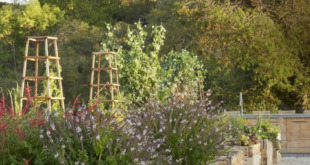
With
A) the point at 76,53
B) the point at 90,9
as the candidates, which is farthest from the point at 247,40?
the point at 90,9

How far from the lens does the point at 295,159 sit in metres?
14.4

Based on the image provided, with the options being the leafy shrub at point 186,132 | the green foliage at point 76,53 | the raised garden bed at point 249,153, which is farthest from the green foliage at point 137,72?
the green foliage at point 76,53

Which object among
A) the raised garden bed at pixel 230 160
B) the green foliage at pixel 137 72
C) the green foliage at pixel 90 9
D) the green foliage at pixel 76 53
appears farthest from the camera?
the green foliage at pixel 90 9

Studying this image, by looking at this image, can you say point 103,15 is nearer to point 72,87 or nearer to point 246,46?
point 72,87

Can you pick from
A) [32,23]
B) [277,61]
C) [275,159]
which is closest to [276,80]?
[277,61]

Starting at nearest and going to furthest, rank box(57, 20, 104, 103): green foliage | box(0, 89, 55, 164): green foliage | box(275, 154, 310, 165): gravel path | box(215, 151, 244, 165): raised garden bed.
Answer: box(0, 89, 55, 164): green foliage
box(215, 151, 244, 165): raised garden bed
box(275, 154, 310, 165): gravel path
box(57, 20, 104, 103): green foliage

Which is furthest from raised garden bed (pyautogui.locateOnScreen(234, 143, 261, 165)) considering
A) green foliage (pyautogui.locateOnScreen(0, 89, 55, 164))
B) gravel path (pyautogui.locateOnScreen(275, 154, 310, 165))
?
green foliage (pyautogui.locateOnScreen(0, 89, 55, 164))

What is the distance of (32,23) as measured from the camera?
36.0 m

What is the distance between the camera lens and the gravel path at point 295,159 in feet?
43.7

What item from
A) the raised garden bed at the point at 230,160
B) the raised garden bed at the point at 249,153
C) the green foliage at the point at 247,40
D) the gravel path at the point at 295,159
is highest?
the green foliage at the point at 247,40

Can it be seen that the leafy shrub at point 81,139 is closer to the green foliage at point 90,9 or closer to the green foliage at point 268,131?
the green foliage at point 268,131

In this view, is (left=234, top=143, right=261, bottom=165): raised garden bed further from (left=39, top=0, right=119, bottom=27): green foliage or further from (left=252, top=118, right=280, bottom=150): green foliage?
(left=39, top=0, right=119, bottom=27): green foliage

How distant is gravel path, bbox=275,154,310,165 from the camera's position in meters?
13.3

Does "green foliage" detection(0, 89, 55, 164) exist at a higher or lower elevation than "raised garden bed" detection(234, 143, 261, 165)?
higher
